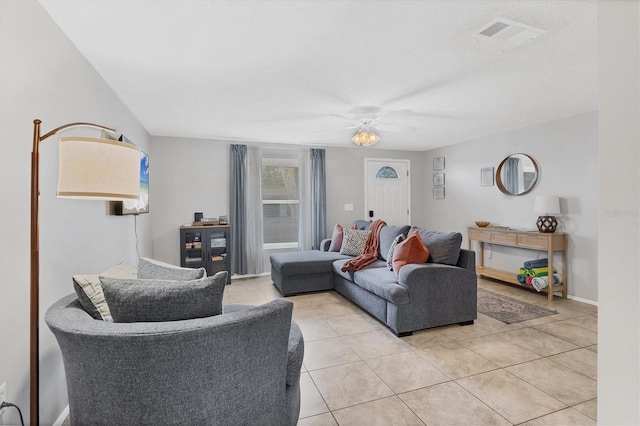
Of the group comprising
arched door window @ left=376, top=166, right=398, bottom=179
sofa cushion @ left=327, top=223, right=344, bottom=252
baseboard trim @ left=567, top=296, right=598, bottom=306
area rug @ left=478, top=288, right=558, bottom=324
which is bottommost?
area rug @ left=478, top=288, right=558, bottom=324

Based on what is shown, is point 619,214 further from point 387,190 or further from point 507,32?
point 387,190

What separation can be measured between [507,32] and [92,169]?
7.98ft

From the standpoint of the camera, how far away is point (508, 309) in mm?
3678

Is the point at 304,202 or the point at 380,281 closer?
the point at 380,281

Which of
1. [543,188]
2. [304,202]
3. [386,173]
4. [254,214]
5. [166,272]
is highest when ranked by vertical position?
[386,173]

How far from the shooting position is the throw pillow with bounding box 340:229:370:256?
15.0 ft

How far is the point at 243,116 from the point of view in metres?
3.87

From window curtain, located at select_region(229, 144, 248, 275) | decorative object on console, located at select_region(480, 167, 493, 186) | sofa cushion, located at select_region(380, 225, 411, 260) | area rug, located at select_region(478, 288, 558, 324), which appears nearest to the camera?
area rug, located at select_region(478, 288, 558, 324)

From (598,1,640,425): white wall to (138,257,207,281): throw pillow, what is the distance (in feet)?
5.75

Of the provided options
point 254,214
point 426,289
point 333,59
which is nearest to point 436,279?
point 426,289

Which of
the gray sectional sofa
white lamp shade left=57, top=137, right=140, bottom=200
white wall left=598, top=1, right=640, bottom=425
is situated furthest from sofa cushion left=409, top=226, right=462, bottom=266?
white lamp shade left=57, top=137, right=140, bottom=200

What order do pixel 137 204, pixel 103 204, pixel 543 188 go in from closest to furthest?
pixel 103 204
pixel 137 204
pixel 543 188

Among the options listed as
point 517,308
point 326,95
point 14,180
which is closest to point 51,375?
point 14,180

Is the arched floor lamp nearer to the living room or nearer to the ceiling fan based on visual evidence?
the living room
